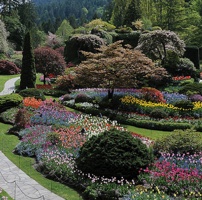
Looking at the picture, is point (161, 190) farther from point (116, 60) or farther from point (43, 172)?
point (116, 60)

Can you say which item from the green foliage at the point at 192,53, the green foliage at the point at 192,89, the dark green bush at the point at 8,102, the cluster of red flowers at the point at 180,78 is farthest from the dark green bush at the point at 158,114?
the green foliage at the point at 192,53

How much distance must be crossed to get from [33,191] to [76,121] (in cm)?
652

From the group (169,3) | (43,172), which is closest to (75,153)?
(43,172)

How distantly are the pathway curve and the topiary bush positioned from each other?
4.21 ft

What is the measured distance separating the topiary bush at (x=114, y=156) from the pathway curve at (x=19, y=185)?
1284mm

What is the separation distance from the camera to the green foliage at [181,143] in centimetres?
1059

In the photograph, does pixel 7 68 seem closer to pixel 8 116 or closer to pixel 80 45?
pixel 80 45

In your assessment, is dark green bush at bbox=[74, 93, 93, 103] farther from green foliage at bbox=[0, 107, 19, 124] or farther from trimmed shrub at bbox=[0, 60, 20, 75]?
trimmed shrub at bbox=[0, 60, 20, 75]

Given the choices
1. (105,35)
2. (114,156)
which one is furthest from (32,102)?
(105,35)

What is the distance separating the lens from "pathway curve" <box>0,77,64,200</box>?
8.84m

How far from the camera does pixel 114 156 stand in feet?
30.8

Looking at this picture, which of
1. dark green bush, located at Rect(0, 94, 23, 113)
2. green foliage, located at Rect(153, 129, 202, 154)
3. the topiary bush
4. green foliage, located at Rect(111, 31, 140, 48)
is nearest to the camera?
the topiary bush

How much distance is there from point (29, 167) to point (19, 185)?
1582 mm

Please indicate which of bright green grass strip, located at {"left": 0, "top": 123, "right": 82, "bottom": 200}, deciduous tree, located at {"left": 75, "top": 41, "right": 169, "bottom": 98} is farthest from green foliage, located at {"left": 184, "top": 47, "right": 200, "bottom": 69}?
bright green grass strip, located at {"left": 0, "top": 123, "right": 82, "bottom": 200}
